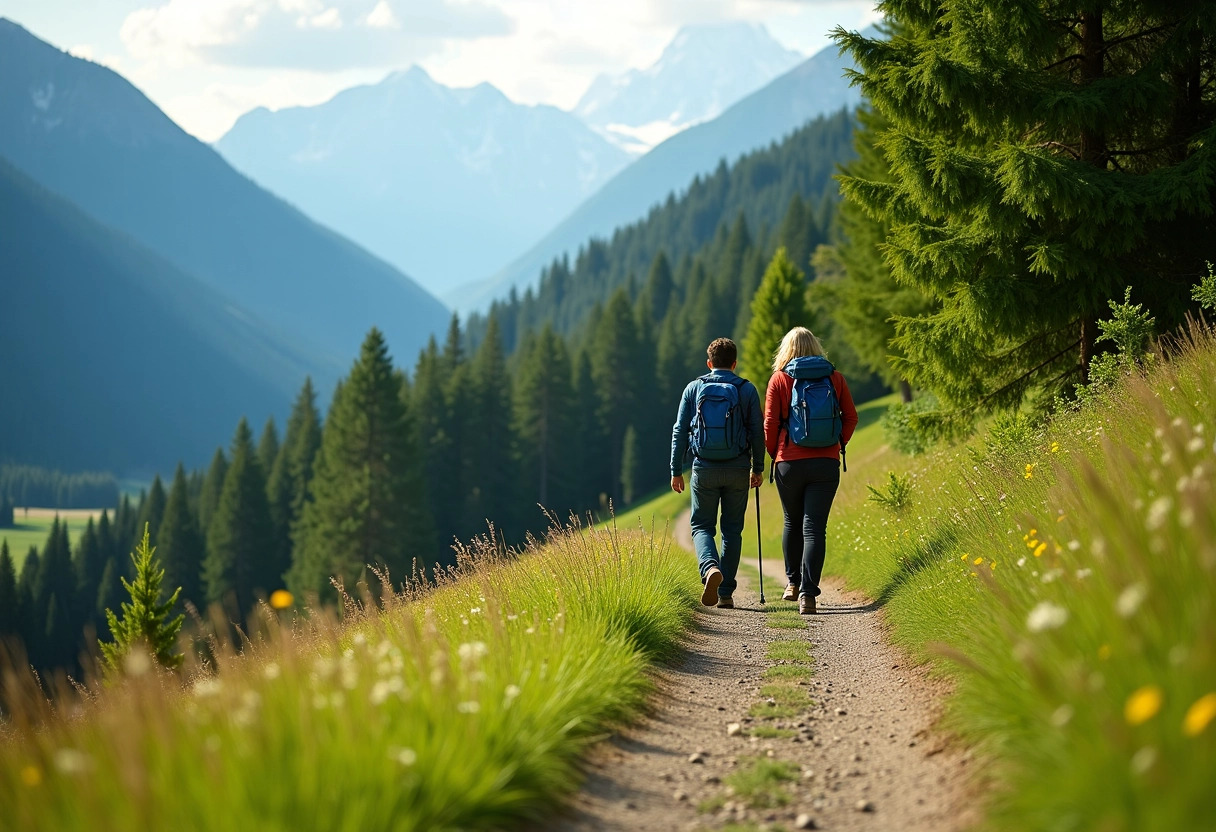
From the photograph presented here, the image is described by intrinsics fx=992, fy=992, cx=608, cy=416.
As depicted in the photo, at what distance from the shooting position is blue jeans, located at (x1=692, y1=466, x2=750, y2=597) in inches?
376

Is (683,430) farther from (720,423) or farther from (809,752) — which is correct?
(809,752)

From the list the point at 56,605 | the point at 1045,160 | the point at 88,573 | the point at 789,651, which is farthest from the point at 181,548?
the point at 1045,160

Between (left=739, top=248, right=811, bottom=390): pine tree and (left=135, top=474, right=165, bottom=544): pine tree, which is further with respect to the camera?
(left=135, top=474, right=165, bottom=544): pine tree

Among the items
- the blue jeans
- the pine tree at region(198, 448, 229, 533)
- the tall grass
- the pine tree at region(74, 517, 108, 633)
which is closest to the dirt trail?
the tall grass

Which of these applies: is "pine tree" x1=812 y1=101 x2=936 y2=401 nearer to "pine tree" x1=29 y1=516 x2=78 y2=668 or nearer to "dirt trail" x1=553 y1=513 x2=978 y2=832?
"dirt trail" x1=553 y1=513 x2=978 y2=832

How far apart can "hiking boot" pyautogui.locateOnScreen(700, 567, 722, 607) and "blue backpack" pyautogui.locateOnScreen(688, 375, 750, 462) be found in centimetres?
109

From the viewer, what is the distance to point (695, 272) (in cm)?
10775

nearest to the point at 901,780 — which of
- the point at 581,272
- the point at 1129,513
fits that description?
the point at 1129,513

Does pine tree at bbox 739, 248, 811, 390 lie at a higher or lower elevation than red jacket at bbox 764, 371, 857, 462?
higher

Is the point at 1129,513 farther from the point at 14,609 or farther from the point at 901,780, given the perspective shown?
the point at 14,609

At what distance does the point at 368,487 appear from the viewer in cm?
5122

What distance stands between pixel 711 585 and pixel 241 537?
208 ft

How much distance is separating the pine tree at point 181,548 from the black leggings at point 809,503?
7042 centimetres

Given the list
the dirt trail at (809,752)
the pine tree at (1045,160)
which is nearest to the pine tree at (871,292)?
the pine tree at (1045,160)
